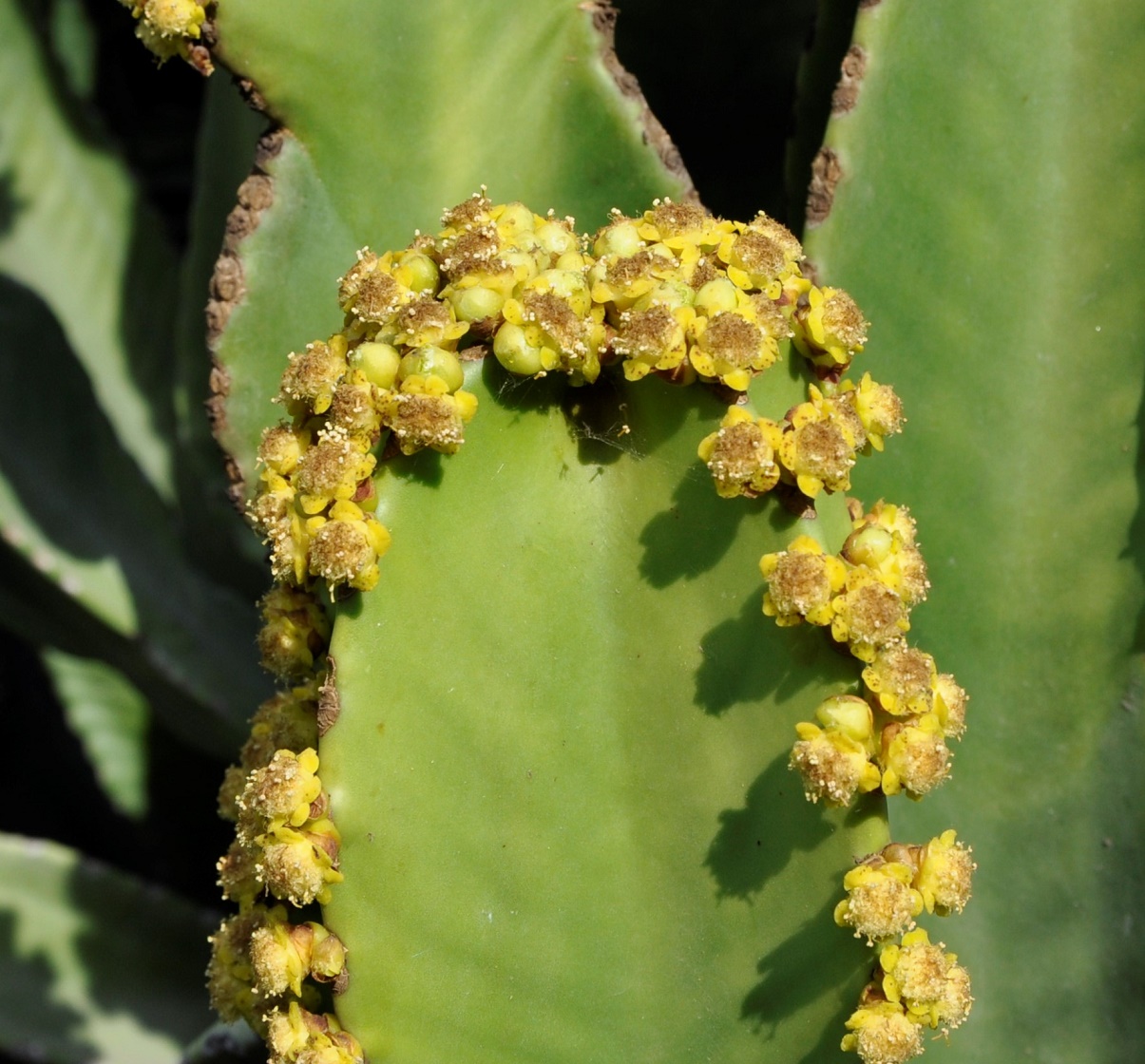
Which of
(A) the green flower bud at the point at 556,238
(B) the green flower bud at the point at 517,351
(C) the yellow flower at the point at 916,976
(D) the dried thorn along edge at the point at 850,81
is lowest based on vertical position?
(C) the yellow flower at the point at 916,976

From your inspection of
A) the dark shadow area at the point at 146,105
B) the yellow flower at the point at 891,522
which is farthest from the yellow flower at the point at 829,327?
the dark shadow area at the point at 146,105

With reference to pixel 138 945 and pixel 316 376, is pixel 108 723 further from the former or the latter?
pixel 316 376

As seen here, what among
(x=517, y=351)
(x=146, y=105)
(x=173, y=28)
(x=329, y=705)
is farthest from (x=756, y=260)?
(x=146, y=105)

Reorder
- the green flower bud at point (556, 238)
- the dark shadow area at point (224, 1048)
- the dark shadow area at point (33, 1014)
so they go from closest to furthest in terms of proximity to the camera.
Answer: the green flower bud at point (556, 238) < the dark shadow area at point (224, 1048) < the dark shadow area at point (33, 1014)

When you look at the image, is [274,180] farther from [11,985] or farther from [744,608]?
[11,985]

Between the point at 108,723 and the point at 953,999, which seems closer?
the point at 953,999

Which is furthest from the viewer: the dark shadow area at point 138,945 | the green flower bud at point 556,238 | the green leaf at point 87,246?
the green leaf at point 87,246

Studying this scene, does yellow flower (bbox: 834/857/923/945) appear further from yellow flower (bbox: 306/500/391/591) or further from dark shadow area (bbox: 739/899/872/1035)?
yellow flower (bbox: 306/500/391/591)

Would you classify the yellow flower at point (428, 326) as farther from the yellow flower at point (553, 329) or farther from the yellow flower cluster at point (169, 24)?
the yellow flower cluster at point (169, 24)
